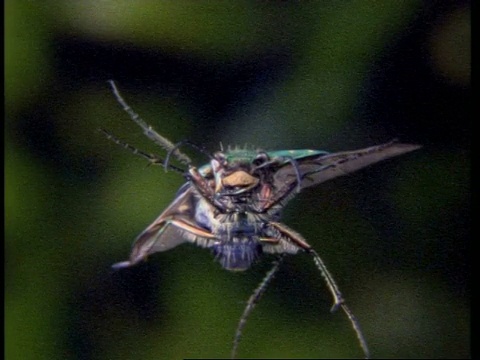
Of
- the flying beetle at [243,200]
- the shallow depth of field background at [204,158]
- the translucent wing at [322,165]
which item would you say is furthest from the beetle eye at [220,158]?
the shallow depth of field background at [204,158]

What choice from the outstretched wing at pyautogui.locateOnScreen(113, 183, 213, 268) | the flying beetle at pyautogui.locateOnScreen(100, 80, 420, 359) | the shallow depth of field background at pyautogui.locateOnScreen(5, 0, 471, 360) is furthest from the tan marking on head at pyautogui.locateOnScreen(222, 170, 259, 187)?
the shallow depth of field background at pyautogui.locateOnScreen(5, 0, 471, 360)

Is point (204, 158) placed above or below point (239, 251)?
above

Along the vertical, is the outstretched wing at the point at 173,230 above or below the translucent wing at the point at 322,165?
below

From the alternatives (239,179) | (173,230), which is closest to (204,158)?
(173,230)

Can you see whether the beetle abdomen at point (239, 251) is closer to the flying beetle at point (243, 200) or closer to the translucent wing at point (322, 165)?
the flying beetle at point (243, 200)

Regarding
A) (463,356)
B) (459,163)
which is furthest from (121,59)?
(463,356)

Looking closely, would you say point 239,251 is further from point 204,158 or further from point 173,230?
point 204,158

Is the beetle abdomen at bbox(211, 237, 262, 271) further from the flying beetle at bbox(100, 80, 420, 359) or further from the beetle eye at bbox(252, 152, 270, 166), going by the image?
the beetle eye at bbox(252, 152, 270, 166)
